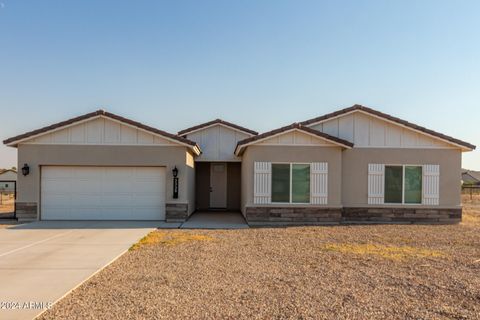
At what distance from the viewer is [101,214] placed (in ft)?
45.6

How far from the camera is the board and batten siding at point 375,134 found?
14367 millimetres

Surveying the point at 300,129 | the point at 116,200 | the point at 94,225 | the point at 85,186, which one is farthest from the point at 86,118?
the point at 300,129

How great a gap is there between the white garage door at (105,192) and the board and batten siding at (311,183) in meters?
3.47

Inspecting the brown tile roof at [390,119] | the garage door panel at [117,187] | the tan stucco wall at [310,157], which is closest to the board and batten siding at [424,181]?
the brown tile roof at [390,119]

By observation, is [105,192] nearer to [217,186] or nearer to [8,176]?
[217,186]

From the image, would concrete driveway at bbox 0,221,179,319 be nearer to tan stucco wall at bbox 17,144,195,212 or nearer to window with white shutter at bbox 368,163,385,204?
tan stucco wall at bbox 17,144,195,212

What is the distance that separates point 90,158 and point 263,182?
6.30 metres

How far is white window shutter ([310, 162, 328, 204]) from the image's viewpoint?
13.6 metres

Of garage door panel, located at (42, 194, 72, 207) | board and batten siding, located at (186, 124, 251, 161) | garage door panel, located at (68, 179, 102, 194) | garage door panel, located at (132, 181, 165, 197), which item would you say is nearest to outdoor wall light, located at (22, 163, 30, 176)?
garage door panel, located at (42, 194, 72, 207)

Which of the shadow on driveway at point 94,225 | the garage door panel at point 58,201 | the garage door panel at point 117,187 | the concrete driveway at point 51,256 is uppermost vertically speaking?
the garage door panel at point 117,187

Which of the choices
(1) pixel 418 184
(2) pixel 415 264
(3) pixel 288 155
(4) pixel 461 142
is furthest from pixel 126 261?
(4) pixel 461 142

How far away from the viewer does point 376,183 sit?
14289 millimetres

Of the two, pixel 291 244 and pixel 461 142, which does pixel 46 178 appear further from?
pixel 461 142

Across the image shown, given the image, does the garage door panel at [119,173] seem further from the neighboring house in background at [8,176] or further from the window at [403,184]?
the neighboring house in background at [8,176]
